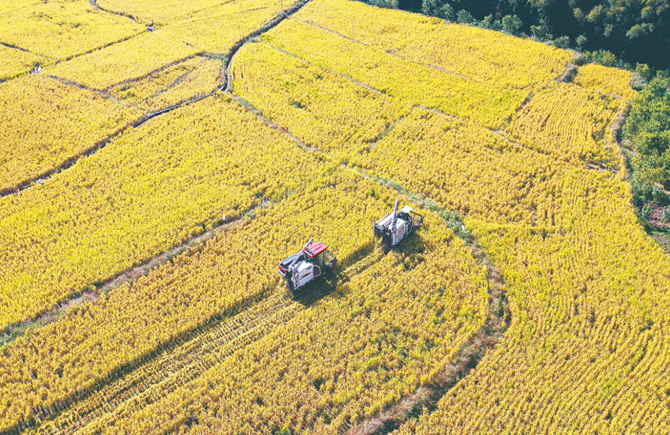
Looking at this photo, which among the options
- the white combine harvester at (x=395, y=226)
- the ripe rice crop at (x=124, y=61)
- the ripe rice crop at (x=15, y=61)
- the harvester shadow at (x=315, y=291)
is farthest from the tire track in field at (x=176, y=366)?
the ripe rice crop at (x=15, y=61)

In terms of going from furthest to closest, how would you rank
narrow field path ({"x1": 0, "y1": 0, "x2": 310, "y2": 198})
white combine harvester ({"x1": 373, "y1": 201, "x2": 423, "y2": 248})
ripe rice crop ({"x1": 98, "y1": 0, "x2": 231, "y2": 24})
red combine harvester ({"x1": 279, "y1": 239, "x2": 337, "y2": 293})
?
ripe rice crop ({"x1": 98, "y1": 0, "x2": 231, "y2": 24}), narrow field path ({"x1": 0, "y1": 0, "x2": 310, "y2": 198}), white combine harvester ({"x1": 373, "y1": 201, "x2": 423, "y2": 248}), red combine harvester ({"x1": 279, "y1": 239, "x2": 337, "y2": 293})

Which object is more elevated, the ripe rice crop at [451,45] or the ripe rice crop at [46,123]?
the ripe rice crop at [451,45]

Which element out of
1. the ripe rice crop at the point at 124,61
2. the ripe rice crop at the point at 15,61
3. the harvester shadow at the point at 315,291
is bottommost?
the harvester shadow at the point at 315,291

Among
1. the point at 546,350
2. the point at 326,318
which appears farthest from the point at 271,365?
the point at 546,350

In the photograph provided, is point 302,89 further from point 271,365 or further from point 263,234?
point 271,365

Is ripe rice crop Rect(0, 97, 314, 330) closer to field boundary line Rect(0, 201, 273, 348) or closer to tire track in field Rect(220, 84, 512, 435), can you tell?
field boundary line Rect(0, 201, 273, 348)

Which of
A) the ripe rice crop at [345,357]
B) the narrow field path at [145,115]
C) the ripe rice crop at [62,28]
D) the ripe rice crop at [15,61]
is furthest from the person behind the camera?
the ripe rice crop at [62,28]

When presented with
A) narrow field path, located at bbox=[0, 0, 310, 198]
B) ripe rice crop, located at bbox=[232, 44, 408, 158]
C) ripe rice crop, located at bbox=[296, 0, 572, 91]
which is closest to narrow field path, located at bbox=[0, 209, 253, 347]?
ripe rice crop, located at bbox=[232, 44, 408, 158]

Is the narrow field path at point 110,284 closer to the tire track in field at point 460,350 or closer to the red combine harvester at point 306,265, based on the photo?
the red combine harvester at point 306,265
